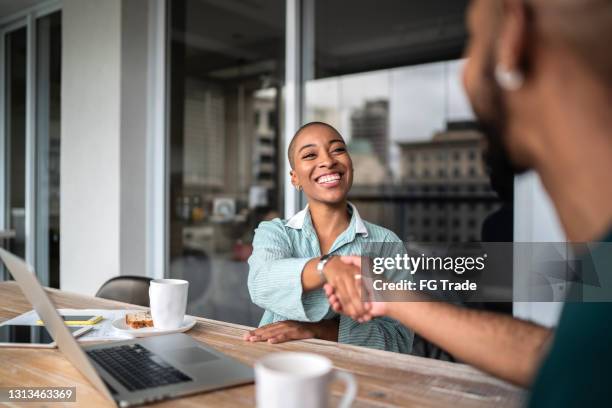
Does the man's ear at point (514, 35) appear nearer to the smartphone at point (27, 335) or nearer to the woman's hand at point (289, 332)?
the woman's hand at point (289, 332)

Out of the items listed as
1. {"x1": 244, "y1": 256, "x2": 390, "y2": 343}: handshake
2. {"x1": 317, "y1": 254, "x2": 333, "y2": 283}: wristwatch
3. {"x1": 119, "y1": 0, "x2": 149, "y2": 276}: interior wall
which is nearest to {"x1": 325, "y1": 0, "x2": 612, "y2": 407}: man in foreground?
{"x1": 244, "y1": 256, "x2": 390, "y2": 343}: handshake

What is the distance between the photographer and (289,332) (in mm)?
1248

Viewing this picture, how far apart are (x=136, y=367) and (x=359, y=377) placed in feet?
1.37

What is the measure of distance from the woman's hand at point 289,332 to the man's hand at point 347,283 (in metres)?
0.16

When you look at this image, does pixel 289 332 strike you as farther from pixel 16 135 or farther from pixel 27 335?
pixel 16 135

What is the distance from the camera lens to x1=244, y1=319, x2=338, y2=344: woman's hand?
4.00 ft

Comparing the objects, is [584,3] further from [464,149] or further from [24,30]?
[464,149]

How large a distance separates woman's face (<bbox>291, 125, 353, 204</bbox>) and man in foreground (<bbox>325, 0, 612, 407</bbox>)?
1.10 m

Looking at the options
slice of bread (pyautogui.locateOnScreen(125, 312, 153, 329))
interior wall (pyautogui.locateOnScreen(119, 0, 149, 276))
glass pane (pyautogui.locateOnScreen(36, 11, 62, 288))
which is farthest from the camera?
glass pane (pyautogui.locateOnScreen(36, 11, 62, 288))

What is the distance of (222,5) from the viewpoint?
361 centimetres

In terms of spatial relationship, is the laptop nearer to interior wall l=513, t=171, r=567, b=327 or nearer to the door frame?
interior wall l=513, t=171, r=567, b=327

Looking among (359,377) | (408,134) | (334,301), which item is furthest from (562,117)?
(408,134)

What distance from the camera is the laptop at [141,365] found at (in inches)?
33.8

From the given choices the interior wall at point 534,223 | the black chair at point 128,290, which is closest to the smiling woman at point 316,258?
the black chair at point 128,290
